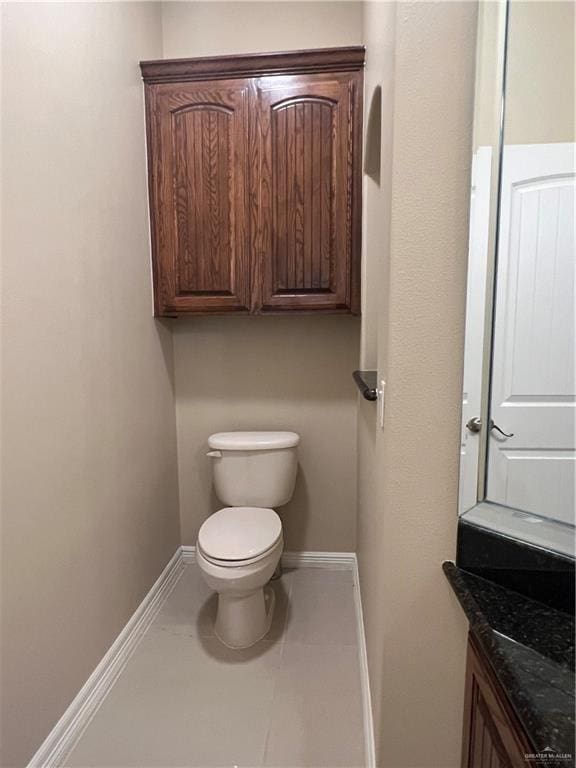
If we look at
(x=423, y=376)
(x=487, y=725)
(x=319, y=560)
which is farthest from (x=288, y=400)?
(x=487, y=725)

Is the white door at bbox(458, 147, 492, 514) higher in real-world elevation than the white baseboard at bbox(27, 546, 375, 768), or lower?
higher

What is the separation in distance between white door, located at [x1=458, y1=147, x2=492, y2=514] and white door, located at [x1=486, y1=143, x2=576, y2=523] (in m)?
0.03

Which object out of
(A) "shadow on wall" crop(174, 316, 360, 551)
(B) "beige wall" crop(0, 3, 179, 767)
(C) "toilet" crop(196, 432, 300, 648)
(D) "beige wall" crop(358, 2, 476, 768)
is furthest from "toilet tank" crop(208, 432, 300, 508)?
(D) "beige wall" crop(358, 2, 476, 768)

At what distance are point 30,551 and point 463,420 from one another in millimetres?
1185

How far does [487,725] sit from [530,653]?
227 mm

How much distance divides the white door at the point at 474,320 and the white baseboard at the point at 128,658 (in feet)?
2.88

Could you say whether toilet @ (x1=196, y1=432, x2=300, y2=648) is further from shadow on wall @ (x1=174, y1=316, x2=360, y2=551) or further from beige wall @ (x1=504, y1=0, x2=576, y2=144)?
beige wall @ (x1=504, y1=0, x2=576, y2=144)

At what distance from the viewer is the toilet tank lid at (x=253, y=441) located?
212 centimetres

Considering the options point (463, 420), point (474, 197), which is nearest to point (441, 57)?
point (474, 197)

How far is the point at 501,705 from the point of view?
758mm

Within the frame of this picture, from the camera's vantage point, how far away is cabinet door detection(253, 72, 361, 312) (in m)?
1.95

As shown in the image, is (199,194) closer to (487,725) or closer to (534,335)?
(534,335)

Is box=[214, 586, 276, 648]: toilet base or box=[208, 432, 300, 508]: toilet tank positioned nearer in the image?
box=[214, 586, 276, 648]: toilet base

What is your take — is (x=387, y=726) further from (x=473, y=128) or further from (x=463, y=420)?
(x=473, y=128)
